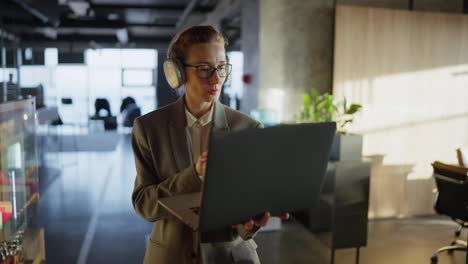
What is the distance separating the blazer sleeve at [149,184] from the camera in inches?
46.8

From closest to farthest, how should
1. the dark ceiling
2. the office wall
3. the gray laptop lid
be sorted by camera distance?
the gray laptop lid
the office wall
the dark ceiling

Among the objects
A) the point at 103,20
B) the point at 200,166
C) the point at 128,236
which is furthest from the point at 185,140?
the point at 103,20

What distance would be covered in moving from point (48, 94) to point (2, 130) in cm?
1169

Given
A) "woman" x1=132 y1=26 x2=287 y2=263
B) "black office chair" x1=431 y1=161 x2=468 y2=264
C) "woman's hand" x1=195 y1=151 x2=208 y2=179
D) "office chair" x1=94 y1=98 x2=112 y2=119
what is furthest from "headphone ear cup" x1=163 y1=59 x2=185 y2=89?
"office chair" x1=94 y1=98 x2=112 y2=119

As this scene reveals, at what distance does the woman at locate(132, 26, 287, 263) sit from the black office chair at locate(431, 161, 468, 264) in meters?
2.87

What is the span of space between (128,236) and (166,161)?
3513 mm

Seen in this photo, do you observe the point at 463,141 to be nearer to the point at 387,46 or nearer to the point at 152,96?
the point at 387,46

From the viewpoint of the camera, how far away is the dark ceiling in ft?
26.1

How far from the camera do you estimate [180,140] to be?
1.34 metres

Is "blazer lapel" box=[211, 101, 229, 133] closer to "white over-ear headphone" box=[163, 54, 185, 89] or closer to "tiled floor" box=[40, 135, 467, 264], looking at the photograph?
"white over-ear headphone" box=[163, 54, 185, 89]

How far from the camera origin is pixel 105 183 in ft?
22.4

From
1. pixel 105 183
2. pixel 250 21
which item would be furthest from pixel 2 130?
pixel 105 183

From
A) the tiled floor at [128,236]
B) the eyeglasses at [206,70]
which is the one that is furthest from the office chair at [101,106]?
the eyeglasses at [206,70]

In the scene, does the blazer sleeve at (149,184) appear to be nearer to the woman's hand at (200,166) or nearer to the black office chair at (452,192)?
the woman's hand at (200,166)
